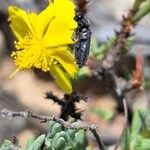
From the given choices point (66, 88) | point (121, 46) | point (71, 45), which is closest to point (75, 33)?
point (71, 45)

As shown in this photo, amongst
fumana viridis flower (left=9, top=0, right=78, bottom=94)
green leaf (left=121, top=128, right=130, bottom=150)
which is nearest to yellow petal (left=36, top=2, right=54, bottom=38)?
fumana viridis flower (left=9, top=0, right=78, bottom=94)

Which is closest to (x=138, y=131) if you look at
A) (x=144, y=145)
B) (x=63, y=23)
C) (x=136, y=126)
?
(x=136, y=126)

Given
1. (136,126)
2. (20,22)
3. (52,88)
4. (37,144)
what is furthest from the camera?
(52,88)

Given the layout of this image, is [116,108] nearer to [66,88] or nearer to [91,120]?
[91,120]

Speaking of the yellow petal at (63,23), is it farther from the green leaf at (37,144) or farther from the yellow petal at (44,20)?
the green leaf at (37,144)

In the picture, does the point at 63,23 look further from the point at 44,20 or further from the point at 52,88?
the point at 52,88
